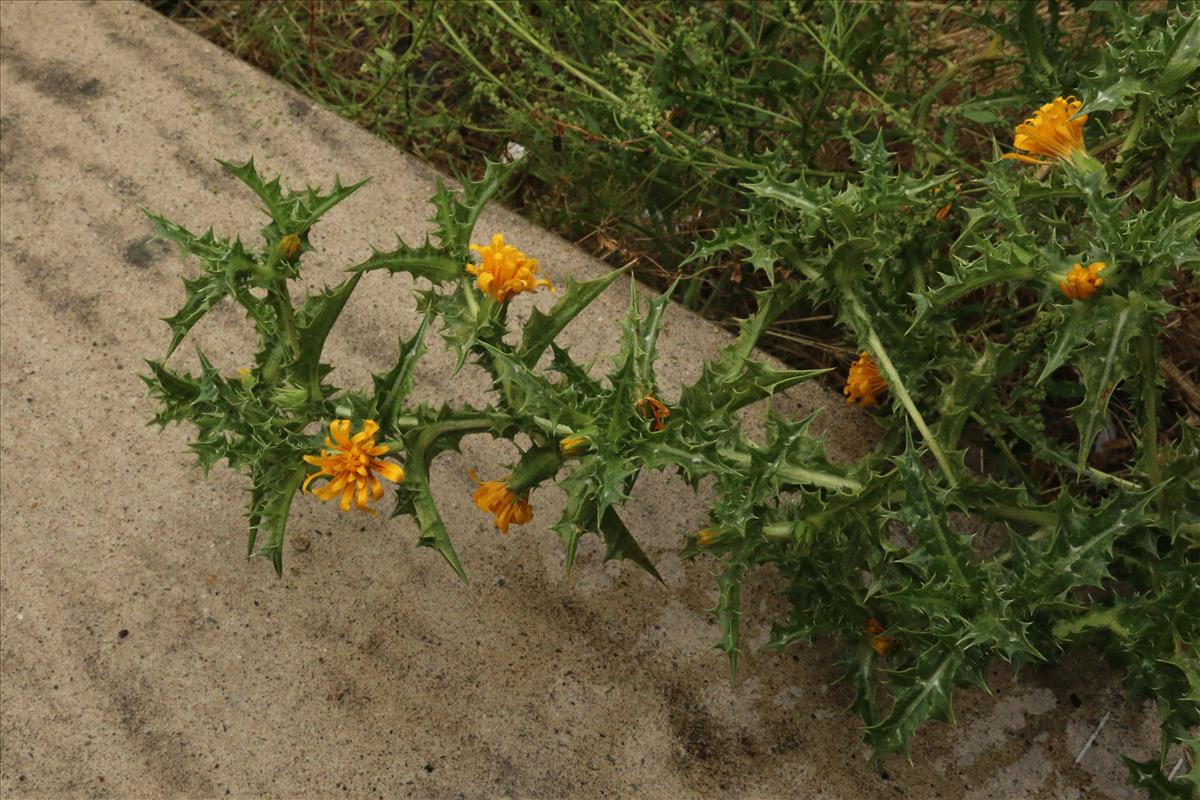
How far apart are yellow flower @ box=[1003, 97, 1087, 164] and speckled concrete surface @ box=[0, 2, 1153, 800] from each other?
0.87m

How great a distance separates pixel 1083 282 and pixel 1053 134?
351 mm

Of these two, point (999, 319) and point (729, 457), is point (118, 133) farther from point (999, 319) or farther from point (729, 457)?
point (999, 319)

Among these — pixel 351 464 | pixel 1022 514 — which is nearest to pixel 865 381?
pixel 1022 514

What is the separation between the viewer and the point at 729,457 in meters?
2.24

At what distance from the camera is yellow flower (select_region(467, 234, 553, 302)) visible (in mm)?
2186

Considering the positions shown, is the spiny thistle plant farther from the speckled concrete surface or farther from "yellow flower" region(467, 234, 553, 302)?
the speckled concrete surface

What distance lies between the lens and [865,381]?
8.64 ft

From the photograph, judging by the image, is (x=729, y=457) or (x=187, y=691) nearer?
(x=729, y=457)

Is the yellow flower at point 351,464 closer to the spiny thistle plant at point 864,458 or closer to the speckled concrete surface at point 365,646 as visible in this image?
the spiny thistle plant at point 864,458

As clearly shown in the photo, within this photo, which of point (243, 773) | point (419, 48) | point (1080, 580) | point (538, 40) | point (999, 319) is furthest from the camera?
point (419, 48)

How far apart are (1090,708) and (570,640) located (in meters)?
1.13

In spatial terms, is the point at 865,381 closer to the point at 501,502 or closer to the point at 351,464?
the point at 501,502

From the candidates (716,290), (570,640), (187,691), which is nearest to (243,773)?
(187,691)

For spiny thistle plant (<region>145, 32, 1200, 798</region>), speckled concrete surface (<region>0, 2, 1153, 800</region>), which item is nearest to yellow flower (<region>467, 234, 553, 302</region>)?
spiny thistle plant (<region>145, 32, 1200, 798</region>)
